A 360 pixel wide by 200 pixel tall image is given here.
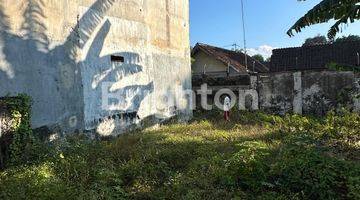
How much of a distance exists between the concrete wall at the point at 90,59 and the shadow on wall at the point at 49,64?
2 centimetres

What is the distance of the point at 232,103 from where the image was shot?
1742 cm

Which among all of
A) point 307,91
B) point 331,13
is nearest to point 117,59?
point 331,13

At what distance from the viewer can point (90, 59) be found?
980 cm

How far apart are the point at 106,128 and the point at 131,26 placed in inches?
118

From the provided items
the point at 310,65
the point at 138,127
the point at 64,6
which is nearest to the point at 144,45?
the point at 138,127

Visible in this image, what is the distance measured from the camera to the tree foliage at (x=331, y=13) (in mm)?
7297

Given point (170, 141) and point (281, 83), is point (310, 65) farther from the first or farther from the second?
point (170, 141)

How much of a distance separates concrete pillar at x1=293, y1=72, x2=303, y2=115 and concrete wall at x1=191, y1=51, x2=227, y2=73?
34.7 ft

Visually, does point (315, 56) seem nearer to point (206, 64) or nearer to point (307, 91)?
point (206, 64)

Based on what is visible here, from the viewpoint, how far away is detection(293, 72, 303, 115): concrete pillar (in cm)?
1605

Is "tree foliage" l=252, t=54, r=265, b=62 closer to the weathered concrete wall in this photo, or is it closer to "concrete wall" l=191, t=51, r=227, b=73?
"concrete wall" l=191, t=51, r=227, b=73

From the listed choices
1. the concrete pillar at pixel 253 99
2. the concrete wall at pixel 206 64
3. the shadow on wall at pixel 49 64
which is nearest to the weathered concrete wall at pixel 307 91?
the concrete pillar at pixel 253 99

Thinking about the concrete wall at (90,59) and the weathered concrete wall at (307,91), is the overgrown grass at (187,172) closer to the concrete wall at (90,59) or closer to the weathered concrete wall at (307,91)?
the concrete wall at (90,59)

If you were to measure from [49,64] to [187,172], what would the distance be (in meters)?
3.92
